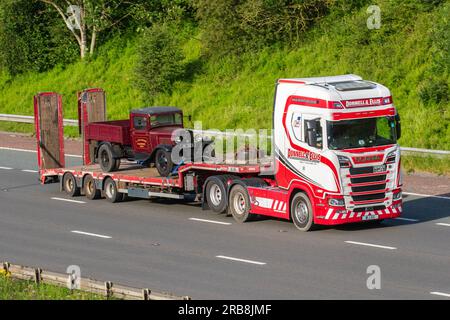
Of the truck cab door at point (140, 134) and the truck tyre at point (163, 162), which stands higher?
the truck cab door at point (140, 134)

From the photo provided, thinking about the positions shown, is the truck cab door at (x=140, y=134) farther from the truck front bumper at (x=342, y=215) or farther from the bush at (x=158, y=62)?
the bush at (x=158, y=62)

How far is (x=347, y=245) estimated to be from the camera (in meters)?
22.6

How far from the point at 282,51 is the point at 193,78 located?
3.92 m

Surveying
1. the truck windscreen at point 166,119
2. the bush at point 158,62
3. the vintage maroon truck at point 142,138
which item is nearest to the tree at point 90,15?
the bush at point 158,62

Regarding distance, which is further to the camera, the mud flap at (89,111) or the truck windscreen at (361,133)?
the mud flap at (89,111)

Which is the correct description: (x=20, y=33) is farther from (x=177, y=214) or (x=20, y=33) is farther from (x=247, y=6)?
(x=177, y=214)

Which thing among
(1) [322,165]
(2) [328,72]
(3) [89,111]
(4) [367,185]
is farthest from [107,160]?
(2) [328,72]

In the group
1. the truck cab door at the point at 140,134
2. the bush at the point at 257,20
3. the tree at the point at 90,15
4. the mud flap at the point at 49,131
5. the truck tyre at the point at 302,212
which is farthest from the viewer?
the tree at the point at 90,15

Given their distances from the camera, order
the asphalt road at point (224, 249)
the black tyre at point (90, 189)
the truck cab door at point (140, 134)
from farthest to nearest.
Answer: the black tyre at point (90, 189), the truck cab door at point (140, 134), the asphalt road at point (224, 249)

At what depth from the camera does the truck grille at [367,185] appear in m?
23.5

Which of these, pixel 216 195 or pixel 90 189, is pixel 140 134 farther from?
pixel 216 195

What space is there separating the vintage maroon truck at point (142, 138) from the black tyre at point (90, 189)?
0.51 meters

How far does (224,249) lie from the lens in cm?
2256

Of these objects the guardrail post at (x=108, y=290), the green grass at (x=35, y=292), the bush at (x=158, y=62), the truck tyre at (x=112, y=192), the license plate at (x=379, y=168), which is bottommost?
the green grass at (x=35, y=292)
